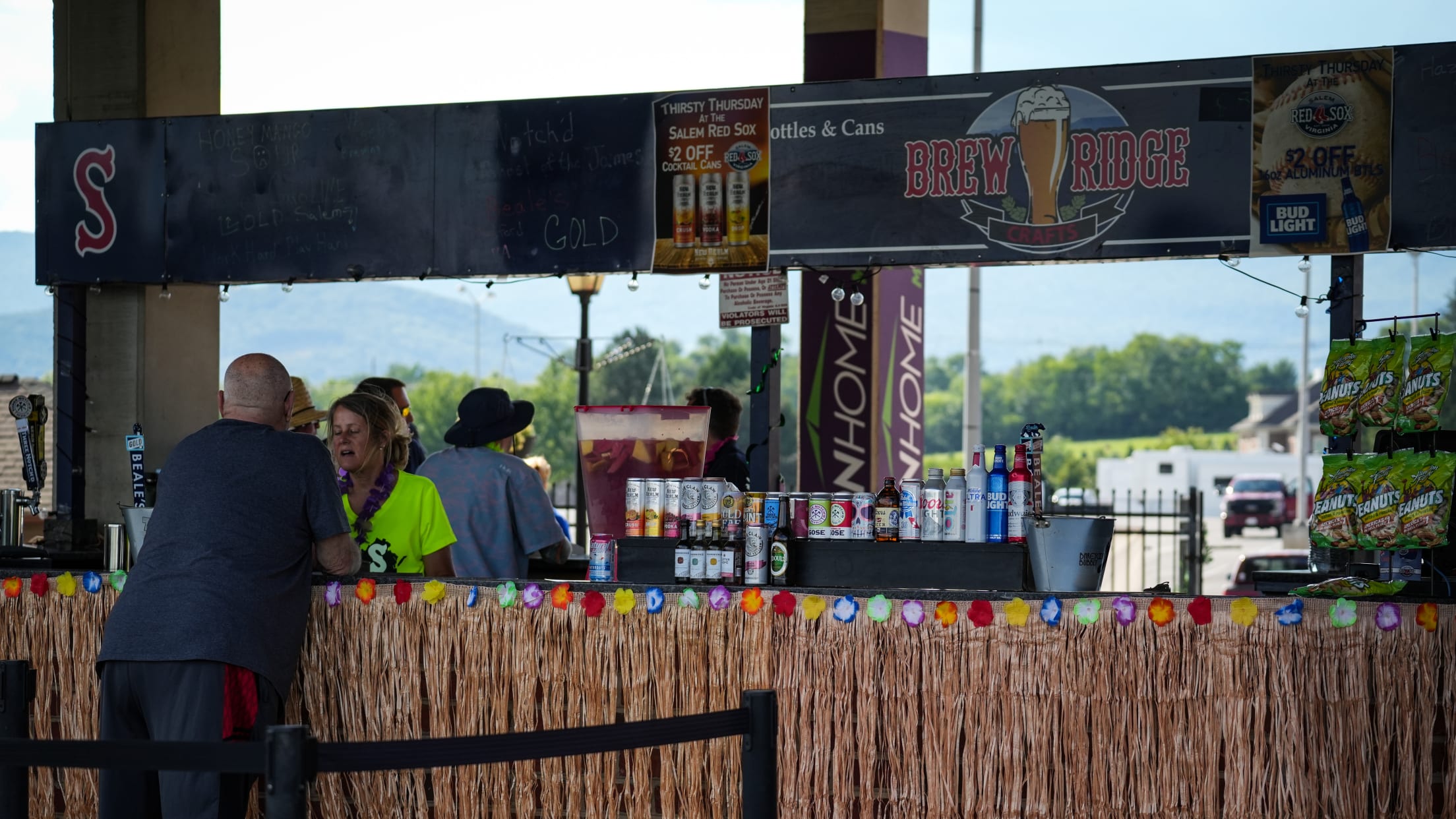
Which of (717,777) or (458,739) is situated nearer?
(458,739)

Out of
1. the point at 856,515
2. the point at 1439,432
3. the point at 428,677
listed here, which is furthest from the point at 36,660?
the point at 1439,432

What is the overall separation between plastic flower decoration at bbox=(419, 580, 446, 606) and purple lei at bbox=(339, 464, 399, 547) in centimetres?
30

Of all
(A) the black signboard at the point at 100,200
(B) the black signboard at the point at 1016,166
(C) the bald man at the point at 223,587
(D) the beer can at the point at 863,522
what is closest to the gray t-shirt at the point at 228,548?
(C) the bald man at the point at 223,587

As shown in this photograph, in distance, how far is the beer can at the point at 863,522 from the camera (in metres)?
4.20

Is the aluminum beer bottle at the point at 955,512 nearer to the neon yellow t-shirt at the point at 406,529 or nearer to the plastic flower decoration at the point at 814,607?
the plastic flower decoration at the point at 814,607

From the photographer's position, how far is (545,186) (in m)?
5.94

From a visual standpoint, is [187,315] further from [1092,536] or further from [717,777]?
[1092,536]

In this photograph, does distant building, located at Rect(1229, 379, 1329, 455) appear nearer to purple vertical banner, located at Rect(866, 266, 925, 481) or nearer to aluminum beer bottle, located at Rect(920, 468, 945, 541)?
purple vertical banner, located at Rect(866, 266, 925, 481)

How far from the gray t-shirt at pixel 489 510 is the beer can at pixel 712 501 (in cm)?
65

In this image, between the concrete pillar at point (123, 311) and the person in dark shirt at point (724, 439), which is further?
the concrete pillar at point (123, 311)

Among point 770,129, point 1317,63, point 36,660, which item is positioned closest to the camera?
point 36,660

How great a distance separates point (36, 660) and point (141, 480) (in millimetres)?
767

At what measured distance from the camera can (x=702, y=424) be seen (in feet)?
16.5

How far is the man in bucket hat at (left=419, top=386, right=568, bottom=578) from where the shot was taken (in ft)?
15.4
